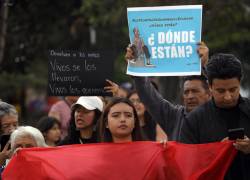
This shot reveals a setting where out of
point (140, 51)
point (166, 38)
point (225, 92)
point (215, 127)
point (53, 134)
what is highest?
point (166, 38)

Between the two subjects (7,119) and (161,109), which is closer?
(161,109)

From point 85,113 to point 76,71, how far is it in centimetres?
72

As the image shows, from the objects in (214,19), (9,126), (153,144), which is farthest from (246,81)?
(153,144)

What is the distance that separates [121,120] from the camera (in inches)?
300

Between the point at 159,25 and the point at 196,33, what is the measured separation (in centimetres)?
32

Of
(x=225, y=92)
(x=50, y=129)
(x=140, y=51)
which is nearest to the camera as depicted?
(x=225, y=92)

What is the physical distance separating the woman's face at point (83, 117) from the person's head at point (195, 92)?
3.74 ft

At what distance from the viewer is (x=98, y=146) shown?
7430mm

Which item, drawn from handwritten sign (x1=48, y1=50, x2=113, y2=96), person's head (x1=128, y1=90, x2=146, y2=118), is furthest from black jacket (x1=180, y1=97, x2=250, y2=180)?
person's head (x1=128, y1=90, x2=146, y2=118)

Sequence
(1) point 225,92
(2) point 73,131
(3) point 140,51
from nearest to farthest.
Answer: (1) point 225,92, (3) point 140,51, (2) point 73,131

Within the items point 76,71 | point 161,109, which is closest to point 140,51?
point 161,109

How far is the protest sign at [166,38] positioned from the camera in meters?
8.12

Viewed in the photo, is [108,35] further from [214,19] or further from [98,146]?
[98,146]

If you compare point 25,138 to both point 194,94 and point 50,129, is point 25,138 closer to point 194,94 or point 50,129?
point 194,94
